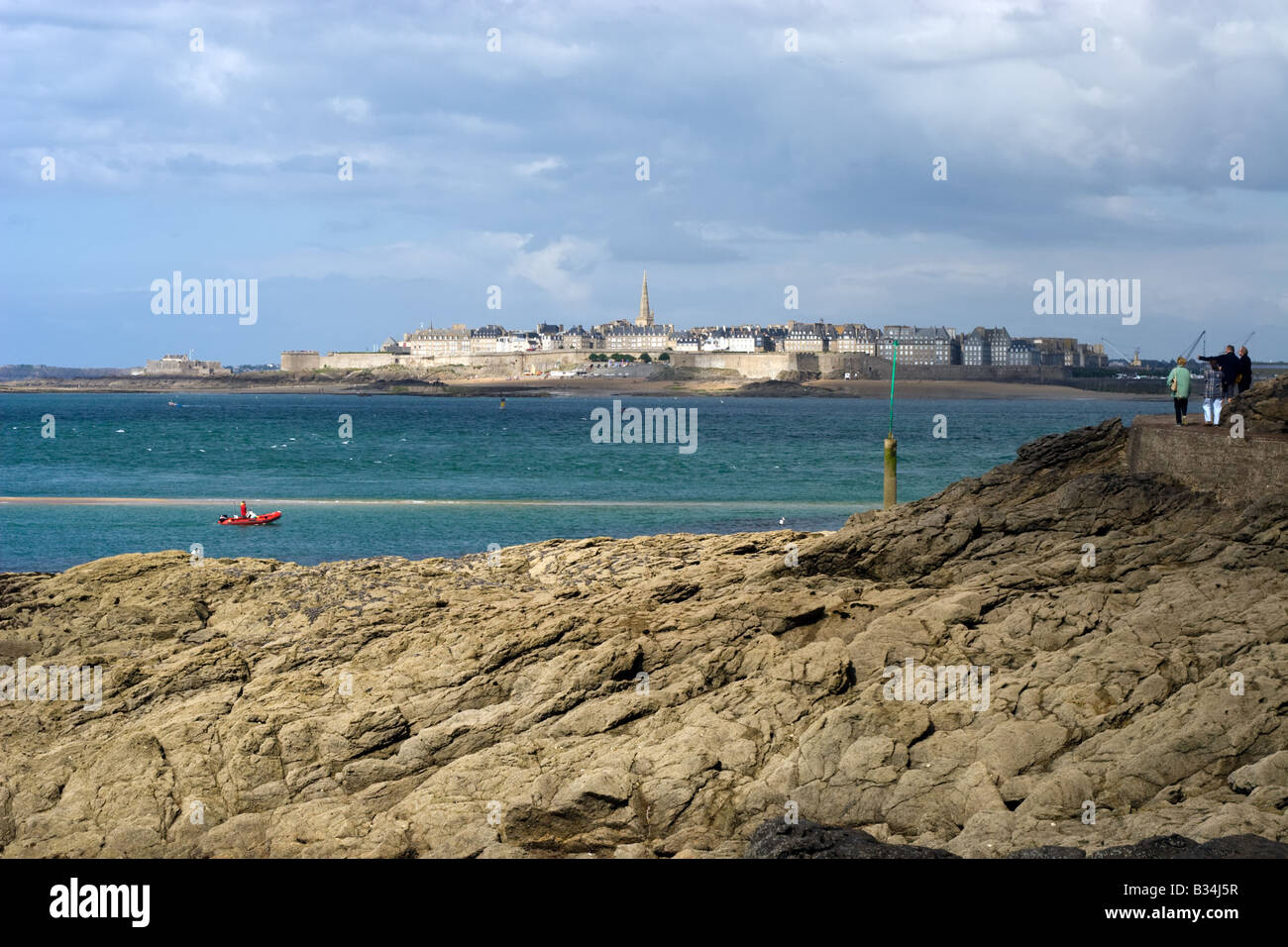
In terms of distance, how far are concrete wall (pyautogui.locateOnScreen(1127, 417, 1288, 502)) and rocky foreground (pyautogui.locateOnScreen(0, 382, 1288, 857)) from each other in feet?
0.92

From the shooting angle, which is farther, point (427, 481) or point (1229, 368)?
point (427, 481)

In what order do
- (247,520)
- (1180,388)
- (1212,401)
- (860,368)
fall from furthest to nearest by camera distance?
(860,368) < (247,520) < (1180,388) < (1212,401)

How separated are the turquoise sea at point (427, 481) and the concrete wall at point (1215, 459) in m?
12.0

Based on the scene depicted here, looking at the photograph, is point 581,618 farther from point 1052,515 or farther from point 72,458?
point 72,458

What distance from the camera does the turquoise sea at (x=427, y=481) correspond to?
26.8m

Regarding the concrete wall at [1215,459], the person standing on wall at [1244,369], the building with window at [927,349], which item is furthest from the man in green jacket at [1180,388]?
the building with window at [927,349]

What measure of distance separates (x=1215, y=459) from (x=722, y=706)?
7.23 metres

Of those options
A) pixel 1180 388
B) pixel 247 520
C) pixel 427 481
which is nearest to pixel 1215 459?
pixel 1180 388

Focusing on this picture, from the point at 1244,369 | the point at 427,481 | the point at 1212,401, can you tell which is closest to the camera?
the point at 1212,401

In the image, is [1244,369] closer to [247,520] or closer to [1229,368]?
[1229,368]

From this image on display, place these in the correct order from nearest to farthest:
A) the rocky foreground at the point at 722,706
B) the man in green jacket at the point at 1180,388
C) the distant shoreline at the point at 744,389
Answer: the rocky foreground at the point at 722,706 < the man in green jacket at the point at 1180,388 < the distant shoreline at the point at 744,389

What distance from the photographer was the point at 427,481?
4038cm

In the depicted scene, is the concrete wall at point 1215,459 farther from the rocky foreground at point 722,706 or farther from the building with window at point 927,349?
the building with window at point 927,349

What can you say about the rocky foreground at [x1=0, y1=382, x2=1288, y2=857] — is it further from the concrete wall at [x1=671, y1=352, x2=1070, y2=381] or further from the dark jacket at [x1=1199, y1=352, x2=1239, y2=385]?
the concrete wall at [x1=671, y1=352, x2=1070, y2=381]
